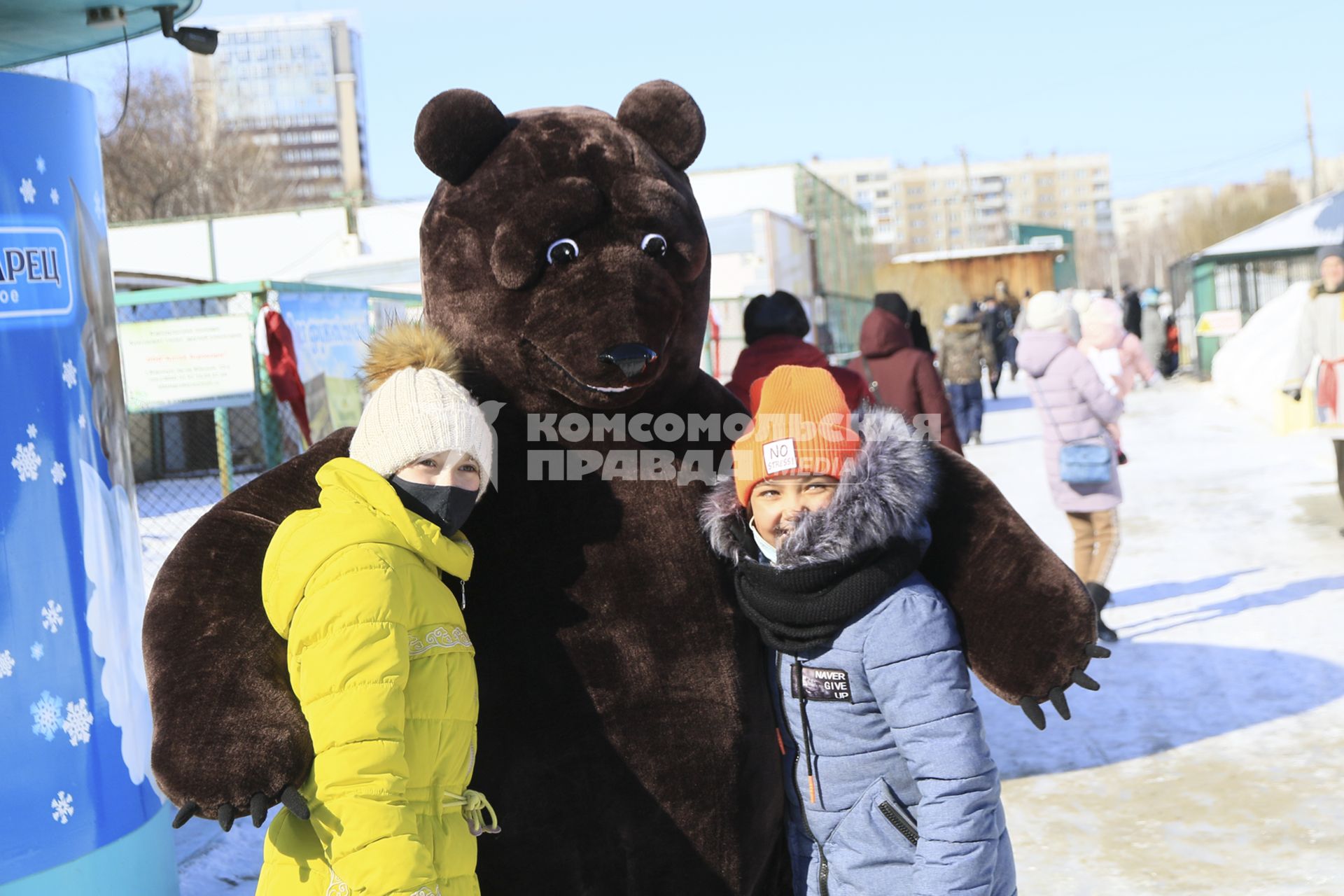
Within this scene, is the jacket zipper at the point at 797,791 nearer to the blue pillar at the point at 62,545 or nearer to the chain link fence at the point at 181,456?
the blue pillar at the point at 62,545

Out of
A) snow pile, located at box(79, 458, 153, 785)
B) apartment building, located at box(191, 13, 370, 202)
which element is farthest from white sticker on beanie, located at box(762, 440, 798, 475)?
apartment building, located at box(191, 13, 370, 202)

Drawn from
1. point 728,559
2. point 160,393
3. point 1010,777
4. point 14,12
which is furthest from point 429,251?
point 160,393

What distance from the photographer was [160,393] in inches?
285

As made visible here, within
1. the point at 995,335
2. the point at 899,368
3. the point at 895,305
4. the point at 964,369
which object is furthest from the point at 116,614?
the point at 995,335

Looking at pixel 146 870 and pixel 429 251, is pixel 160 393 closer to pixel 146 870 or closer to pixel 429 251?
pixel 146 870

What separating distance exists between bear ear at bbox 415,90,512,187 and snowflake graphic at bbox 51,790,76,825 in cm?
185

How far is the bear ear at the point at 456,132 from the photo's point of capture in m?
2.29

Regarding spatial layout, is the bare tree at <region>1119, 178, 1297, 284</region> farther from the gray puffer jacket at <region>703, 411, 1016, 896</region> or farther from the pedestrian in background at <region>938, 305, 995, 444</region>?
the gray puffer jacket at <region>703, 411, 1016, 896</region>

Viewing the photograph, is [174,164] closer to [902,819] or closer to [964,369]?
[964,369]

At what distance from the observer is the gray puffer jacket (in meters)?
1.97

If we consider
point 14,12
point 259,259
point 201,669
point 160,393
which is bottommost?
point 201,669

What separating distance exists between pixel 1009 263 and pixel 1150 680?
2807cm

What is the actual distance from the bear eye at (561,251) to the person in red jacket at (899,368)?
206 inches

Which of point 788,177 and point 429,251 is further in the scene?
point 788,177
